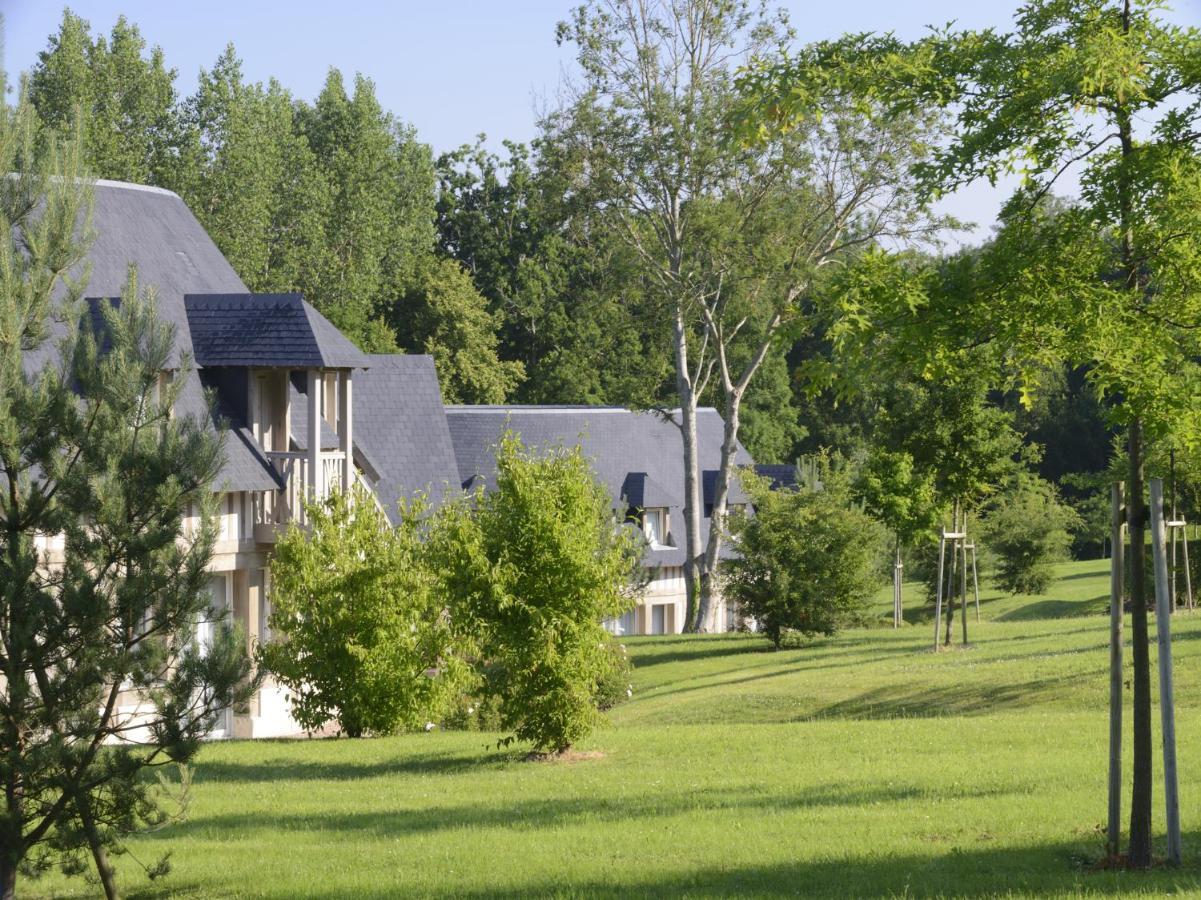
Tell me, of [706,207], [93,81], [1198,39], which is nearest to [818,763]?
[1198,39]

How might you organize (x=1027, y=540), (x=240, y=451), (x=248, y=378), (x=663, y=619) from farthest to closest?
Answer: (x=663, y=619), (x=1027, y=540), (x=248, y=378), (x=240, y=451)

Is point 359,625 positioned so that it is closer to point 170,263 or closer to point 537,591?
point 537,591

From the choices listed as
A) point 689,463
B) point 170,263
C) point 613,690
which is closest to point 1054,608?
point 689,463

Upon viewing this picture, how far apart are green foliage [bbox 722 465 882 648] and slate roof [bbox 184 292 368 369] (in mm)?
9948

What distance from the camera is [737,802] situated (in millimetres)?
13734

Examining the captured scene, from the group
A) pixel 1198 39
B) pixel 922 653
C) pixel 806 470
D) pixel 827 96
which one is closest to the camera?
pixel 1198 39

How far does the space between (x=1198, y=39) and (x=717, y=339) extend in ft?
111

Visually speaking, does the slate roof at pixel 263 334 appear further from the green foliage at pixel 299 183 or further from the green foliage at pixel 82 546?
the green foliage at pixel 299 183

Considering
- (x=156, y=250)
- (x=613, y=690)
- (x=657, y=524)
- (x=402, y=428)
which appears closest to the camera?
(x=613, y=690)

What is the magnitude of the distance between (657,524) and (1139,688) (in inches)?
1713

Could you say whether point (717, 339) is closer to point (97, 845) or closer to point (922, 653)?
point (922, 653)

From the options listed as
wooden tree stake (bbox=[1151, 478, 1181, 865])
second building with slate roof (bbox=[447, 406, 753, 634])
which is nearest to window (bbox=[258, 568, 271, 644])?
second building with slate roof (bbox=[447, 406, 753, 634])

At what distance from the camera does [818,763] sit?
1602 centimetres

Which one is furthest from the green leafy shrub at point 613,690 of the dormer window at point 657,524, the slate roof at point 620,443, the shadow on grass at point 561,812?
Answer: the dormer window at point 657,524
